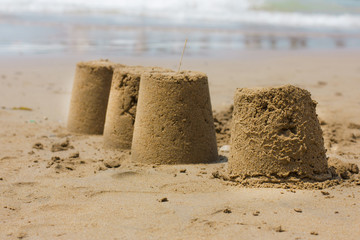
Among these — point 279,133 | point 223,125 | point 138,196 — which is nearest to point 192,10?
point 223,125

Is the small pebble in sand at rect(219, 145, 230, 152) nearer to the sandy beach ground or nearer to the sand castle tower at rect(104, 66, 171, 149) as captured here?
the sandy beach ground

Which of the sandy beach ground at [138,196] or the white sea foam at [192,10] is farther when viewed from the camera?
the white sea foam at [192,10]

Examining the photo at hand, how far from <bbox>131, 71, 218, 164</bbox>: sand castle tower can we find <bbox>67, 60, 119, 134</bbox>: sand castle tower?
1227 millimetres

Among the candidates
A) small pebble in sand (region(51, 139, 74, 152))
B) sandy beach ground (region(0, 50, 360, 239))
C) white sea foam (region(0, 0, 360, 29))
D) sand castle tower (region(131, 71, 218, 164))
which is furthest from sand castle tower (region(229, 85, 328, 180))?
white sea foam (region(0, 0, 360, 29))

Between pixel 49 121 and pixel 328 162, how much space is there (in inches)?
151

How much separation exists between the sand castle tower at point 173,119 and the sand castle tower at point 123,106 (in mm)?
432

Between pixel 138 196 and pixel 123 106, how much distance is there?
151cm

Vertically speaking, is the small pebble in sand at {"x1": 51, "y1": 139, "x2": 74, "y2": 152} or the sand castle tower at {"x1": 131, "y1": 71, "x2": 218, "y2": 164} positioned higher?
the sand castle tower at {"x1": 131, "y1": 71, "x2": 218, "y2": 164}

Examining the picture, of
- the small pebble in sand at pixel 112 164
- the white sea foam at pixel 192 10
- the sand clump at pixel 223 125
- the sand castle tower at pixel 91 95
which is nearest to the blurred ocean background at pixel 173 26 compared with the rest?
the white sea foam at pixel 192 10

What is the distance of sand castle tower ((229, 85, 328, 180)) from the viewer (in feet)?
14.1

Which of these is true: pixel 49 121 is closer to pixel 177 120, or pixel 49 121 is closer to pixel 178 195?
pixel 177 120

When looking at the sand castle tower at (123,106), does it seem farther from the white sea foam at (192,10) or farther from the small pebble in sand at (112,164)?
the white sea foam at (192,10)

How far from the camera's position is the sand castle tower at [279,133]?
4.29 m

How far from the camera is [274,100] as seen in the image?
169 inches
